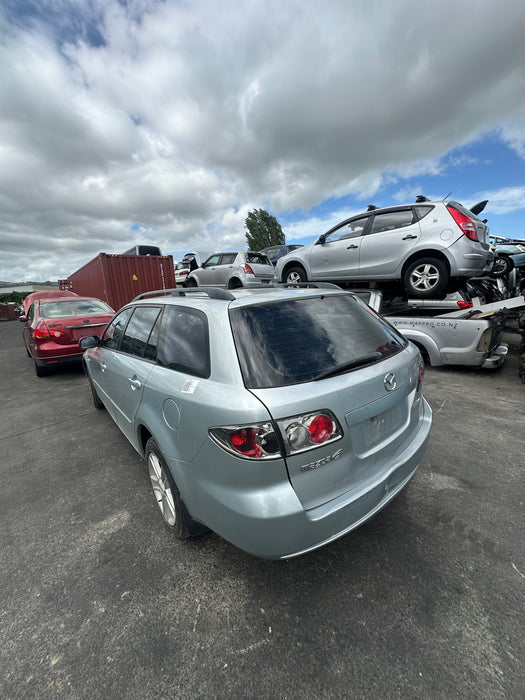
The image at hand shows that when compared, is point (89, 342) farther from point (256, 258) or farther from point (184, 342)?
point (256, 258)

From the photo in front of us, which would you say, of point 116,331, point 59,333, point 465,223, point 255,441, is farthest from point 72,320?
point 465,223

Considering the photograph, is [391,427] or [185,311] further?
[185,311]

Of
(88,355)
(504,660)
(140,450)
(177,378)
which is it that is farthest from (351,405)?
(88,355)

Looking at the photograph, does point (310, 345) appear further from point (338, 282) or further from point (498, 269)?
point (498, 269)

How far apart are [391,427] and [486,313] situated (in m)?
4.22

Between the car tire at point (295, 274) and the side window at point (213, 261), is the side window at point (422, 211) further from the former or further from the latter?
the side window at point (213, 261)

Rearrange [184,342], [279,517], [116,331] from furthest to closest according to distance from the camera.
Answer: [116,331] < [184,342] < [279,517]

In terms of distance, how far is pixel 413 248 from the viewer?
5160mm

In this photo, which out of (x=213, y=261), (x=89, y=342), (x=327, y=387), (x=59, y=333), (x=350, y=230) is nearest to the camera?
(x=327, y=387)

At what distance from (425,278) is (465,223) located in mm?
984

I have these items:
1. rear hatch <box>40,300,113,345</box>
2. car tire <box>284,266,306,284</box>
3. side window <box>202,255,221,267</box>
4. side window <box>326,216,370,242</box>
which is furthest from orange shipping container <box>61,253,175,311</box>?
side window <box>326,216,370,242</box>

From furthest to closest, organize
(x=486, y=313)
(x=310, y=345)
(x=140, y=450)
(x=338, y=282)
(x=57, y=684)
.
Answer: (x=338, y=282) → (x=486, y=313) → (x=140, y=450) → (x=310, y=345) → (x=57, y=684)

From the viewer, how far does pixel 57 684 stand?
130cm

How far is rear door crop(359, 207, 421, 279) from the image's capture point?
5.24m
